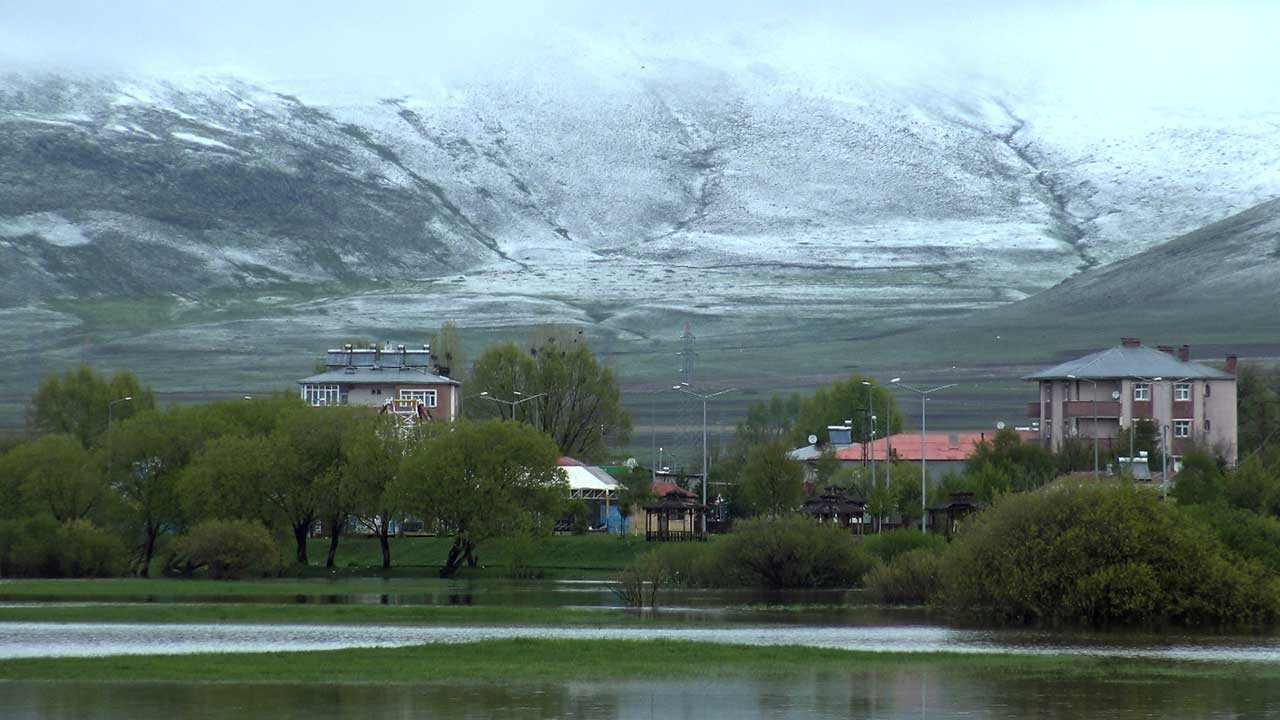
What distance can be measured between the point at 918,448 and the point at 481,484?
54226 mm

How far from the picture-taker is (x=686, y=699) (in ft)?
116

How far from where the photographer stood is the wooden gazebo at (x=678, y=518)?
285 feet

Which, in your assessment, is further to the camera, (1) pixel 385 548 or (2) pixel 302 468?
(2) pixel 302 468

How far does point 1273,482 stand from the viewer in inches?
3095

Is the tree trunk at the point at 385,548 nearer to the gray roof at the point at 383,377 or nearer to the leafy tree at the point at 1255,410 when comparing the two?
the gray roof at the point at 383,377

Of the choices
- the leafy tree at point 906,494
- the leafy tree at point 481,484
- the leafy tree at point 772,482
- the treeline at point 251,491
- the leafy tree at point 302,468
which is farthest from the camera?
the leafy tree at point 772,482

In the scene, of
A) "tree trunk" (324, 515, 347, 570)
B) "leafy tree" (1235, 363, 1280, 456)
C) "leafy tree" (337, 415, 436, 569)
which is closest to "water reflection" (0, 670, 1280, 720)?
"leafy tree" (337, 415, 436, 569)

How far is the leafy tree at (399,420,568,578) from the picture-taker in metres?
80.9

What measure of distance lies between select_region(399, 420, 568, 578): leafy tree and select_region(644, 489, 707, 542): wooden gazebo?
5.57 meters

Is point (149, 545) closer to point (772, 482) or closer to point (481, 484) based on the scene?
point (481, 484)

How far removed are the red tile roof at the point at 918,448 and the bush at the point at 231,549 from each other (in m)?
53.8

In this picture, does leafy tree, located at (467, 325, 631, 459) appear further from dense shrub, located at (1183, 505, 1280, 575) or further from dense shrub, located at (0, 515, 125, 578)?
dense shrub, located at (1183, 505, 1280, 575)

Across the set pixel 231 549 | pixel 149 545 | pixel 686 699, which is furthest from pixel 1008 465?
pixel 686 699

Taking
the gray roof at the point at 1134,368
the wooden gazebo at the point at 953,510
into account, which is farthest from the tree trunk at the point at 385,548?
the gray roof at the point at 1134,368
